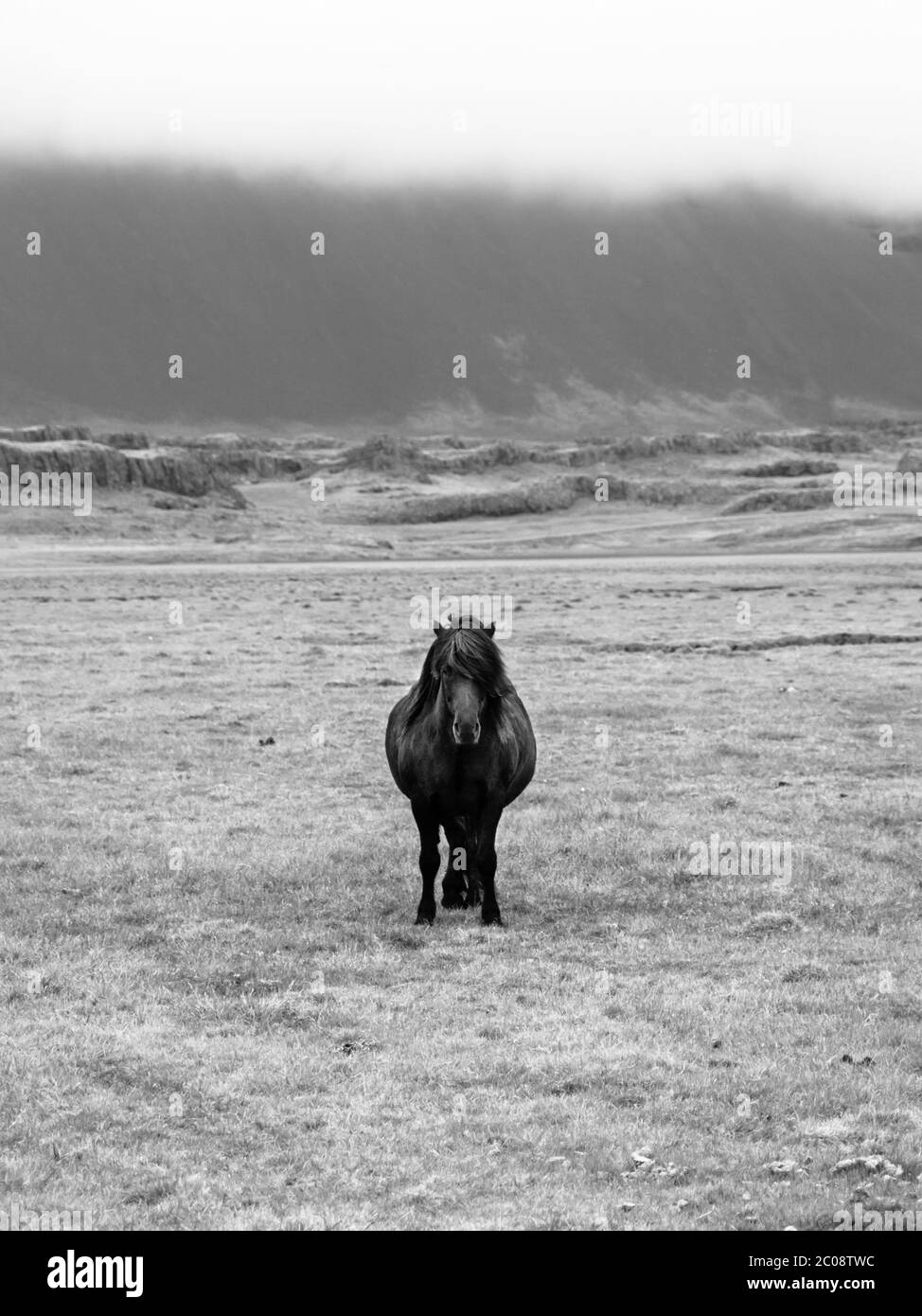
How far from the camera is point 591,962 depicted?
1285cm

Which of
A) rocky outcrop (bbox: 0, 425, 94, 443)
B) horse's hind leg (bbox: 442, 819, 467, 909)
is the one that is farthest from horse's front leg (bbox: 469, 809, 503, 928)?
rocky outcrop (bbox: 0, 425, 94, 443)

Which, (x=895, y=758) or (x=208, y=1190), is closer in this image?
(x=208, y=1190)

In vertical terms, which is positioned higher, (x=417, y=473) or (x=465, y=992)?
(x=417, y=473)

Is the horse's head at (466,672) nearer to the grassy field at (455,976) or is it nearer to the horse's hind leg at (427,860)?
the horse's hind leg at (427,860)

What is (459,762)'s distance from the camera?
1364cm

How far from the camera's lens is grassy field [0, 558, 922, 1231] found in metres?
8.64

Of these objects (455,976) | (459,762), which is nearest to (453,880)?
(459,762)

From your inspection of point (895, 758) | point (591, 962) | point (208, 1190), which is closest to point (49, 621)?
point (895, 758)

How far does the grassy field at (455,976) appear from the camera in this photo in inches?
340

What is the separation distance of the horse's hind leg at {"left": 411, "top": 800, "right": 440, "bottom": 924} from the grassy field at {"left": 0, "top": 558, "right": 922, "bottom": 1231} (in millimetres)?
210

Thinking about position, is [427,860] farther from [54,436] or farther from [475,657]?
[54,436]

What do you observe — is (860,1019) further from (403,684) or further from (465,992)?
(403,684)

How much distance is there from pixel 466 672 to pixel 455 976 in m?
2.76
